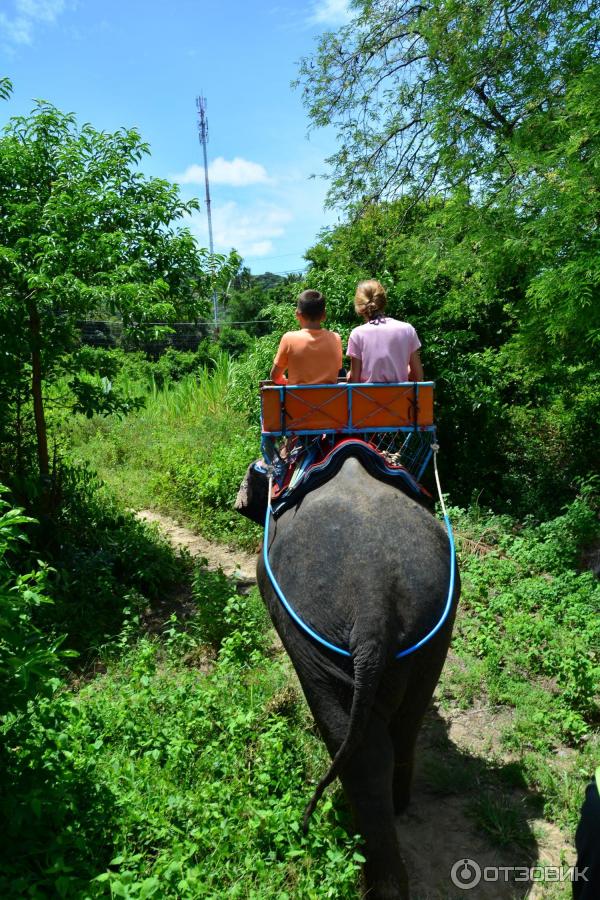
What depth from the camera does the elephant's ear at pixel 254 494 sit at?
4297 mm

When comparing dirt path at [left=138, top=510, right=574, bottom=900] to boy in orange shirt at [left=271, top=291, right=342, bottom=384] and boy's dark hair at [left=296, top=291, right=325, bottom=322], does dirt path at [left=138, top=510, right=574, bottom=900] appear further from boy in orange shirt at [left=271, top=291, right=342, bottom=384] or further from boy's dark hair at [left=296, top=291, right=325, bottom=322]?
boy's dark hair at [left=296, top=291, right=325, bottom=322]

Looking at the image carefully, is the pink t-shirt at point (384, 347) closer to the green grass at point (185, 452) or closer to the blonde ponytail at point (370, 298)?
the blonde ponytail at point (370, 298)

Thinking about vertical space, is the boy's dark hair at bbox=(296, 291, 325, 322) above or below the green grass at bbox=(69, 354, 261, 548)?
above

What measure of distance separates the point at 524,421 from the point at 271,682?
21.5 feet

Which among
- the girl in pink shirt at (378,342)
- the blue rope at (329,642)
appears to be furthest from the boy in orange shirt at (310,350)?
the blue rope at (329,642)

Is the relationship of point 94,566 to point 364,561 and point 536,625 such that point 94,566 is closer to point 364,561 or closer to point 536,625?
point 536,625

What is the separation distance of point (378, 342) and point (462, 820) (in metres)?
2.59

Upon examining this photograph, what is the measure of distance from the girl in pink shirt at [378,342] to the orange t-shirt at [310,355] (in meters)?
0.13

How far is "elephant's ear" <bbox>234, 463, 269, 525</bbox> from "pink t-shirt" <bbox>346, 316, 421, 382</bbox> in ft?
3.14

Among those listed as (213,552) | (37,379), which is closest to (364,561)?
(37,379)

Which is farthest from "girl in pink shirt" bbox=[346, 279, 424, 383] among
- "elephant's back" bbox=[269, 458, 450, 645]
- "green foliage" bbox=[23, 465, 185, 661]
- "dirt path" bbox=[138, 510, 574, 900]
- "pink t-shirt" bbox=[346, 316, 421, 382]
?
"green foliage" bbox=[23, 465, 185, 661]

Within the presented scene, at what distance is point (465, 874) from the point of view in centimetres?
319

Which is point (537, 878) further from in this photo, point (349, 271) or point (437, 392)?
point (349, 271)

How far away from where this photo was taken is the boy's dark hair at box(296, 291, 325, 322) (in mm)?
3830
